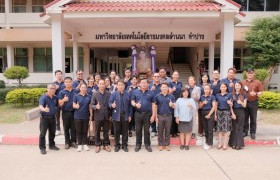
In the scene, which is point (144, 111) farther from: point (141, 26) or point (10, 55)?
point (10, 55)

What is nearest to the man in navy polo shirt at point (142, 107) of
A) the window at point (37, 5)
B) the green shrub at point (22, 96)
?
the green shrub at point (22, 96)

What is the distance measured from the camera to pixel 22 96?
13.9 m

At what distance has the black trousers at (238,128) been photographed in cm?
745

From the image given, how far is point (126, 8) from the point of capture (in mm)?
9414

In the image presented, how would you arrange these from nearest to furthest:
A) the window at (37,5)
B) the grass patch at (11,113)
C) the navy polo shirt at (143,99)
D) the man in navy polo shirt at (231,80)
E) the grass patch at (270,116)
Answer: the navy polo shirt at (143,99), the man in navy polo shirt at (231,80), the grass patch at (270,116), the grass patch at (11,113), the window at (37,5)

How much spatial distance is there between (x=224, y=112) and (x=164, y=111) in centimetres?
150

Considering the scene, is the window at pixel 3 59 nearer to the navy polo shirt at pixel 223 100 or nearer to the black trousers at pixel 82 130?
the black trousers at pixel 82 130

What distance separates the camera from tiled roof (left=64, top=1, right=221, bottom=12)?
924 cm

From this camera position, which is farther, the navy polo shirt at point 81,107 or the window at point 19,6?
the window at point 19,6

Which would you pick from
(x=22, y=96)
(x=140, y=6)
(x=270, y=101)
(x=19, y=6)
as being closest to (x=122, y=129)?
(x=140, y=6)

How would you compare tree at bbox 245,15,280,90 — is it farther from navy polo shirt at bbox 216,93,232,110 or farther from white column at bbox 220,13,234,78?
navy polo shirt at bbox 216,93,232,110

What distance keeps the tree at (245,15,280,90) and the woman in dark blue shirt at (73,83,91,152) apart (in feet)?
42.3

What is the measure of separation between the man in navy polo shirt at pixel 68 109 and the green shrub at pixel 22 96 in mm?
7275

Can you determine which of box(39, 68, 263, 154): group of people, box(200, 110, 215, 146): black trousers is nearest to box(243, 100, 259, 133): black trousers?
box(39, 68, 263, 154): group of people
